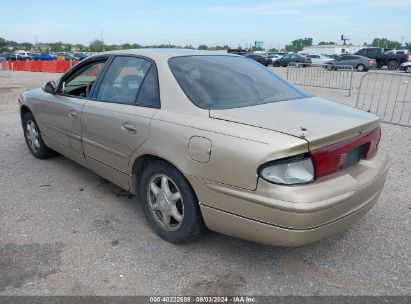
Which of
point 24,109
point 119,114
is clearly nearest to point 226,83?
point 119,114

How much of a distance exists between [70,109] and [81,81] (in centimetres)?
51

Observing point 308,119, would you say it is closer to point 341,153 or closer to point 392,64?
point 341,153

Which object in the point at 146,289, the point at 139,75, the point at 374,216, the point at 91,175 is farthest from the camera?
the point at 91,175

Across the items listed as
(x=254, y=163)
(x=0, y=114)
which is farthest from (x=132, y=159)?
(x=0, y=114)

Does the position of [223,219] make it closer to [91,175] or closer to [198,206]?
[198,206]

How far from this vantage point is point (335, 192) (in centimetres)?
238

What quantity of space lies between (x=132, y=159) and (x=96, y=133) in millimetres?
631

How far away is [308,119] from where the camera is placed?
8.52ft

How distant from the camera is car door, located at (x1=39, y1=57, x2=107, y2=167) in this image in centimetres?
393

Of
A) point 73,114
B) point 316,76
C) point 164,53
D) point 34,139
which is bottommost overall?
point 316,76

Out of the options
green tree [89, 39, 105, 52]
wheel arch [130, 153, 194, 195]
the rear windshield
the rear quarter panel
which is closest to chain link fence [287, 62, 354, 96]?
the rear windshield

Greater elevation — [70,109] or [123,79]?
[123,79]

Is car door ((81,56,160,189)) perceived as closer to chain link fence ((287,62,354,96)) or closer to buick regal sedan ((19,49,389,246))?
buick regal sedan ((19,49,389,246))

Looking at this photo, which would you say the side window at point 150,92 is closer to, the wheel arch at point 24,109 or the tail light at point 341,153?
the tail light at point 341,153
